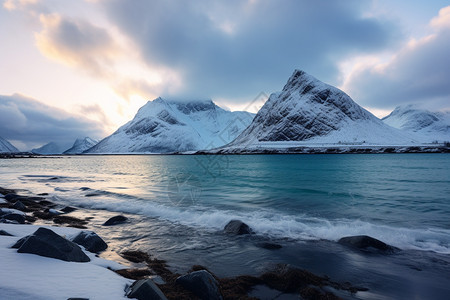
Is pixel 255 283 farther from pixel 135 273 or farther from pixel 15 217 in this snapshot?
pixel 15 217

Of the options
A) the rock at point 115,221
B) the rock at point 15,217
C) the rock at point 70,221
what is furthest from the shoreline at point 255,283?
the rock at point 15,217

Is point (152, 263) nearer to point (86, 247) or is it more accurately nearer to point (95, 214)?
point (86, 247)

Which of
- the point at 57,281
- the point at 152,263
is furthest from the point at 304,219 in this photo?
the point at 57,281

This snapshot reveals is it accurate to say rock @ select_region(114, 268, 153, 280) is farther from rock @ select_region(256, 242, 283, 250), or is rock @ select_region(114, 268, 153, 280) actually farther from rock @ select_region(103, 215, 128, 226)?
rock @ select_region(103, 215, 128, 226)

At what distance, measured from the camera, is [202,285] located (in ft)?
22.6

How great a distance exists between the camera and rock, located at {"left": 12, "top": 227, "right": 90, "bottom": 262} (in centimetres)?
698

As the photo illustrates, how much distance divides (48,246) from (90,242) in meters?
3.42

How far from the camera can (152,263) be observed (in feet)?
30.6

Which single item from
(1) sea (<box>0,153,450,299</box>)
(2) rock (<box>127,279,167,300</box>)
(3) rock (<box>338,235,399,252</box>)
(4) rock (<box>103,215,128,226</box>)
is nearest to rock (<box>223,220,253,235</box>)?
(1) sea (<box>0,153,450,299</box>)

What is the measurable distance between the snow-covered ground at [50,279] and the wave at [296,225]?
8.75 meters

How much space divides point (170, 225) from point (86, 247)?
5849 millimetres

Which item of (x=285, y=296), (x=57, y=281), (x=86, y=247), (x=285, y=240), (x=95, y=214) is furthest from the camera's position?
(x=95, y=214)

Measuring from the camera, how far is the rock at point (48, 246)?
6.98 meters

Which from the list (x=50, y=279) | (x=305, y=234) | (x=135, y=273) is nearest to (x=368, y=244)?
(x=305, y=234)
